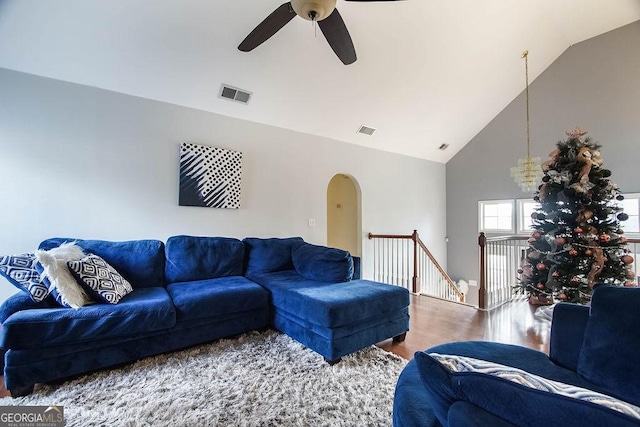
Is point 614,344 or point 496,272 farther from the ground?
point 614,344

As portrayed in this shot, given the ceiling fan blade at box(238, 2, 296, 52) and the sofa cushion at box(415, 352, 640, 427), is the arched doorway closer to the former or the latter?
the ceiling fan blade at box(238, 2, 296, 52)

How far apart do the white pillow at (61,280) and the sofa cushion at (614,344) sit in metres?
2.94

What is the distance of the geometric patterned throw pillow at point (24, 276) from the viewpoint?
201 cm

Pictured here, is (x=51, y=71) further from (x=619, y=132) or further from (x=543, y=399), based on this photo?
(x=619, y=132)

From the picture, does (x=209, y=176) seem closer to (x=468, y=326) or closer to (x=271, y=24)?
(x=271, y=24)

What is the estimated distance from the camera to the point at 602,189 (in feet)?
9.01

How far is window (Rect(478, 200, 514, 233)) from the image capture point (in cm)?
604

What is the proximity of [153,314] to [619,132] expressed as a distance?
280 inches

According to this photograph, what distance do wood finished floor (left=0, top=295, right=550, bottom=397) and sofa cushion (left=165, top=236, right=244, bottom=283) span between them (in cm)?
184

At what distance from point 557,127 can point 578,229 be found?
3.76 metres

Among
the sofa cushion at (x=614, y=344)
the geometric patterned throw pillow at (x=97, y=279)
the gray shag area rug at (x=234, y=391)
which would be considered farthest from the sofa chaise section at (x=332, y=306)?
the sofa cushion at (x=614, y=344)

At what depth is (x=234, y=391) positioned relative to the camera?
1874 mm

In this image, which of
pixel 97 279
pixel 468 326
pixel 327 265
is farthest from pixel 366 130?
pixel 97 279

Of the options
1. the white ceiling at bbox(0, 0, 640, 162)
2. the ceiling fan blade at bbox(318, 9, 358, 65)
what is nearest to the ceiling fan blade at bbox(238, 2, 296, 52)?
the ceiling fan blade at bbox(318, 9, 358, 65)
